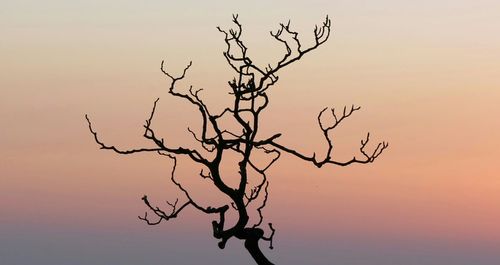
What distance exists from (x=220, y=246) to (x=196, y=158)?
126cm

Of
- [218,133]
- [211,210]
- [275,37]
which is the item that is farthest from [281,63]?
[211,210]

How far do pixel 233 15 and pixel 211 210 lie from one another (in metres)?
2.62

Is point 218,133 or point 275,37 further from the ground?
point 275,37

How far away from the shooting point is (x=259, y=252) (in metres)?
13.2

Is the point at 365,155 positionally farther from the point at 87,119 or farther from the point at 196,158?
the point at 87,119

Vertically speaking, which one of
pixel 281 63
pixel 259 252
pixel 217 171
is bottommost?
pixel 259 252

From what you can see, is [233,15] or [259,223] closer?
[233,15]

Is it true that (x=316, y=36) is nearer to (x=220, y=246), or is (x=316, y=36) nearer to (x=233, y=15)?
(x=233, y=15)

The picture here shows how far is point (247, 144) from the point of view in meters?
13.2

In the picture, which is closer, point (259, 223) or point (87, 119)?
point (87, 119)

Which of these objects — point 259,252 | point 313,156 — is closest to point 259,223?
point 259,252

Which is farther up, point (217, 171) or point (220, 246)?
point (217, 171)

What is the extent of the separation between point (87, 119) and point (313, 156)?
296 centimetres

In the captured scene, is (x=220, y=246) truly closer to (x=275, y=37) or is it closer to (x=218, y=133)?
(x=218, y=133)
